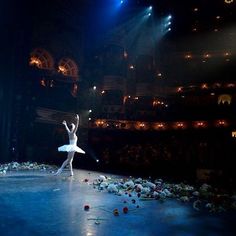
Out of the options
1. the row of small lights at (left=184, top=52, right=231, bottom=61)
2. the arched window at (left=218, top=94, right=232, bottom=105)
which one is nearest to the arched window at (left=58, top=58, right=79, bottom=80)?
the arched window at (left=218, top=94, right=232, bottom=105)

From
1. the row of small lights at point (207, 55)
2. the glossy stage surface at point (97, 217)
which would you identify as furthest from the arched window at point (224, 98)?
the glossy stage surface at point (97, 217)

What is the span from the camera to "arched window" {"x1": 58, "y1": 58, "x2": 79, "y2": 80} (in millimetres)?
30625

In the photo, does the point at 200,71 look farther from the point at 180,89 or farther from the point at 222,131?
the point at 222,131

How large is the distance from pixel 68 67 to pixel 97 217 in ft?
85.8

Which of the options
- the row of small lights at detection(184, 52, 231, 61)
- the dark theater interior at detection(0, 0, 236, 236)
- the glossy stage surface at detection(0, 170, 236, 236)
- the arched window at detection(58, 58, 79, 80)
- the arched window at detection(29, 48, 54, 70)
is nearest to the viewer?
the glossy stage surface at detection(0, 170, 236, 236)

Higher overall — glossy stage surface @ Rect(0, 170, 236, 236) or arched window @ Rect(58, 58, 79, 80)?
arched window @ Rect(58, 58, 79, 80)

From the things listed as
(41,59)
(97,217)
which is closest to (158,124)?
(41,59)

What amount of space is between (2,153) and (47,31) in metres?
13.7

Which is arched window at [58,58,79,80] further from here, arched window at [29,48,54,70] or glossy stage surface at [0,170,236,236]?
glossy stage surface at [0,170,236,236]

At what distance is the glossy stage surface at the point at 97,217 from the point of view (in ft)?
19.0

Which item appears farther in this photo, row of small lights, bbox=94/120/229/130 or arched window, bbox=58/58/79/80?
arched window, bbox=58/58/79/80

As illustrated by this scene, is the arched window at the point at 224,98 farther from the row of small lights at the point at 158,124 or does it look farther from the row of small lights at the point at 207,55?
the row of small lights at the point at 158,124

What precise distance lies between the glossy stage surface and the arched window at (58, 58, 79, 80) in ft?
73.4

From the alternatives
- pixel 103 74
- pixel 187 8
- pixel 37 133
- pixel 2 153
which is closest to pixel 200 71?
pixel 187 8
